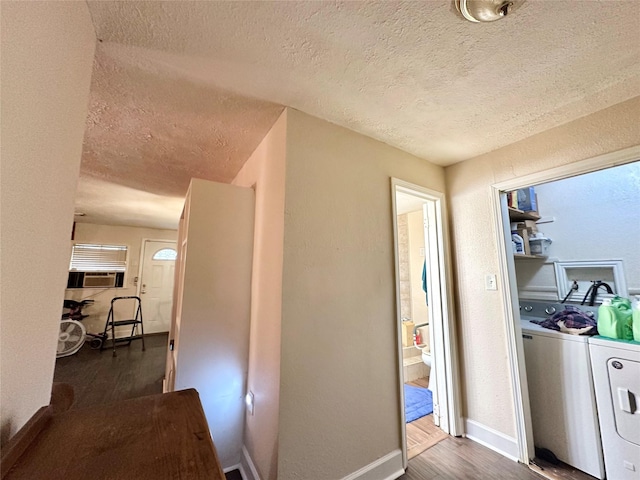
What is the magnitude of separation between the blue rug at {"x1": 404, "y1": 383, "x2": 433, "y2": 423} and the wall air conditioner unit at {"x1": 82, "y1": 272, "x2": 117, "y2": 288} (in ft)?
19.3

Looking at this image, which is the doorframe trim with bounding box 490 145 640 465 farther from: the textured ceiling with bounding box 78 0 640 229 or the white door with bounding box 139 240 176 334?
the white door with bounding box 139 240 176 334

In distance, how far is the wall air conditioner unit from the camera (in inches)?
198

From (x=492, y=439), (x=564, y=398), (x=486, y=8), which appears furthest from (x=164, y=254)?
(x=564, y=398)

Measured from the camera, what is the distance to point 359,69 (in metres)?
1.26

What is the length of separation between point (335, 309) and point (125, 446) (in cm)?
109

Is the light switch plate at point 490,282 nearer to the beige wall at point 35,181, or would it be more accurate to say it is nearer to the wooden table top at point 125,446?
the wooden table top at point 125,446

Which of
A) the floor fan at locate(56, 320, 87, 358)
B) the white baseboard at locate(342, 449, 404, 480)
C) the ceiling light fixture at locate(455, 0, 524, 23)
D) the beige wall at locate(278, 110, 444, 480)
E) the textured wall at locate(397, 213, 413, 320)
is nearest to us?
the ceiling light fixture at locate(455, 0, 524, 23)

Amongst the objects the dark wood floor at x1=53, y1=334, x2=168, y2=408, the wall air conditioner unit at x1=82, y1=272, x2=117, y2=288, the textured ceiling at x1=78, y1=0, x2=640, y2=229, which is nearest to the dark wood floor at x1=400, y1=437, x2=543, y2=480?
the textured ceiling at x1=78, y1=0, x2=640, y2=229

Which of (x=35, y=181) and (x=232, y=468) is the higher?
(x=35, y=181)

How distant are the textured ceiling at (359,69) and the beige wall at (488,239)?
119mm

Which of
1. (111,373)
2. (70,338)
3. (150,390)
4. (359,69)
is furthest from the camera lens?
(70,338)

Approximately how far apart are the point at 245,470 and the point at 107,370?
313 centimetres

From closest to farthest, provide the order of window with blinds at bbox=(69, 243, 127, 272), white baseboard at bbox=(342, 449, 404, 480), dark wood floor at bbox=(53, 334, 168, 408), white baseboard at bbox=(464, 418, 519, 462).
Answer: white baseboard at bbox=(342, 449, 404, 480)
white baseboard at bbox=(464, 418, 519, 462)
dark wood floor at bbox=(53, 334, 168, 408)
window with blinds at bbox=(69, 243, 127, 272)

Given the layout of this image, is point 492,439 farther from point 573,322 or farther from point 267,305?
point 267,305
